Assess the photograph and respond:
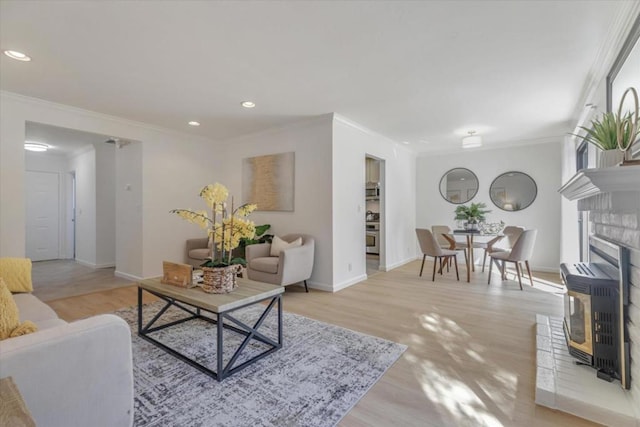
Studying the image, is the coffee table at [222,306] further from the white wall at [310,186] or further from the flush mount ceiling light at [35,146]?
the flush mount ceiling light at [35,146]

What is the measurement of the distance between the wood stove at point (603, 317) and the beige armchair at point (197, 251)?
443cm

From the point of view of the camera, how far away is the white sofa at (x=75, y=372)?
105cm

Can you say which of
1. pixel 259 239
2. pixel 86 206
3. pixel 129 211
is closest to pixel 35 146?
pixel 86 206

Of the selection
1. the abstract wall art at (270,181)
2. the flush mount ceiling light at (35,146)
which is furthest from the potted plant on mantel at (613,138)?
the flush mount ceiling light at (35,146)

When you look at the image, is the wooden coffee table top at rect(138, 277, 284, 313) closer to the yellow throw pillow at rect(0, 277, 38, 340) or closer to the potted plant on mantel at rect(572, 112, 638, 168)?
the yellow throw pillow at rect(0, 277, 38, 340)

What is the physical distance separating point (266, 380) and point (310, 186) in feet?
9.33

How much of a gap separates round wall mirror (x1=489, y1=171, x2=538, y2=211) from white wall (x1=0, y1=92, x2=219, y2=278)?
18.0 ft

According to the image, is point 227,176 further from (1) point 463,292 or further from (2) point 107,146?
(1) point 463,292

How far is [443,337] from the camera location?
2629 millimetres

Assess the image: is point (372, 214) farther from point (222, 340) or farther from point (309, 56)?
point (222, 340)

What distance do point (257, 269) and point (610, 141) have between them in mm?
3573

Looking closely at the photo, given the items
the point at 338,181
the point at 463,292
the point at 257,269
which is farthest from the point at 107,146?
the point at 463,292

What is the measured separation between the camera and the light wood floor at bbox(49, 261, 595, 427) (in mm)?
1657

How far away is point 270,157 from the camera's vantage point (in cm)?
482
